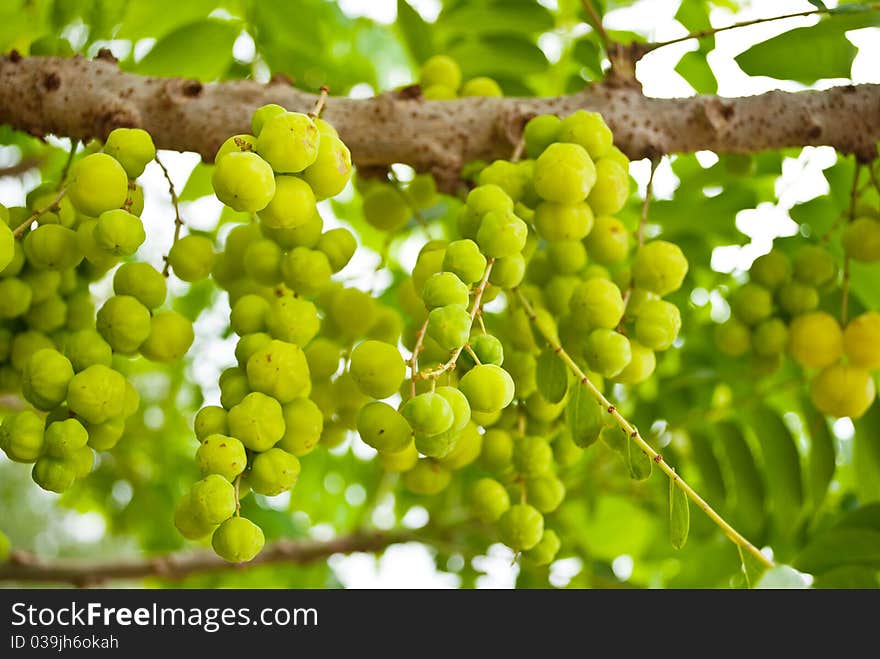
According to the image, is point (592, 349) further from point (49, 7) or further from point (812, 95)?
point (49, 7)

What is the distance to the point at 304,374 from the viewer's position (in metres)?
0.95

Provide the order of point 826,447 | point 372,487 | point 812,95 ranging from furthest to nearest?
point 372,487 < point 826,447 < point 812,95

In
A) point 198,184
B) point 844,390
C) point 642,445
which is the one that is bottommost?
point 844,390

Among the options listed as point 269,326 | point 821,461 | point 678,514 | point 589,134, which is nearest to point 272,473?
point 269,326

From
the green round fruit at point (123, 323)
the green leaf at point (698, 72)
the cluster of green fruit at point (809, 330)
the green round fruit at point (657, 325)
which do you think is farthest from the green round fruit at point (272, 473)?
the green leaf at point (698, 72)

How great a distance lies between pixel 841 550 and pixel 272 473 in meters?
0.75

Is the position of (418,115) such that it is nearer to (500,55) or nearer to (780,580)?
(500,55)

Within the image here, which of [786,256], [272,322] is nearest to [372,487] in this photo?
[786,256]

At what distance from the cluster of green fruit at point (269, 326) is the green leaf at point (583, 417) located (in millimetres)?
270

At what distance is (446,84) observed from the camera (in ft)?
4.48

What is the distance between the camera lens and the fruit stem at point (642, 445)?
84 centimetres

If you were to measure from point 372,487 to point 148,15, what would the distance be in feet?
3.89

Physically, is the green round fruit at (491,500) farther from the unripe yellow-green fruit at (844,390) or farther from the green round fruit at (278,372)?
the unripe yellow-green fruit at (844,390)

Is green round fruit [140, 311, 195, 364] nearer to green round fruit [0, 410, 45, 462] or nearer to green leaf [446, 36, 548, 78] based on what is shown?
green round fruit [0, 410, 45, 462]
